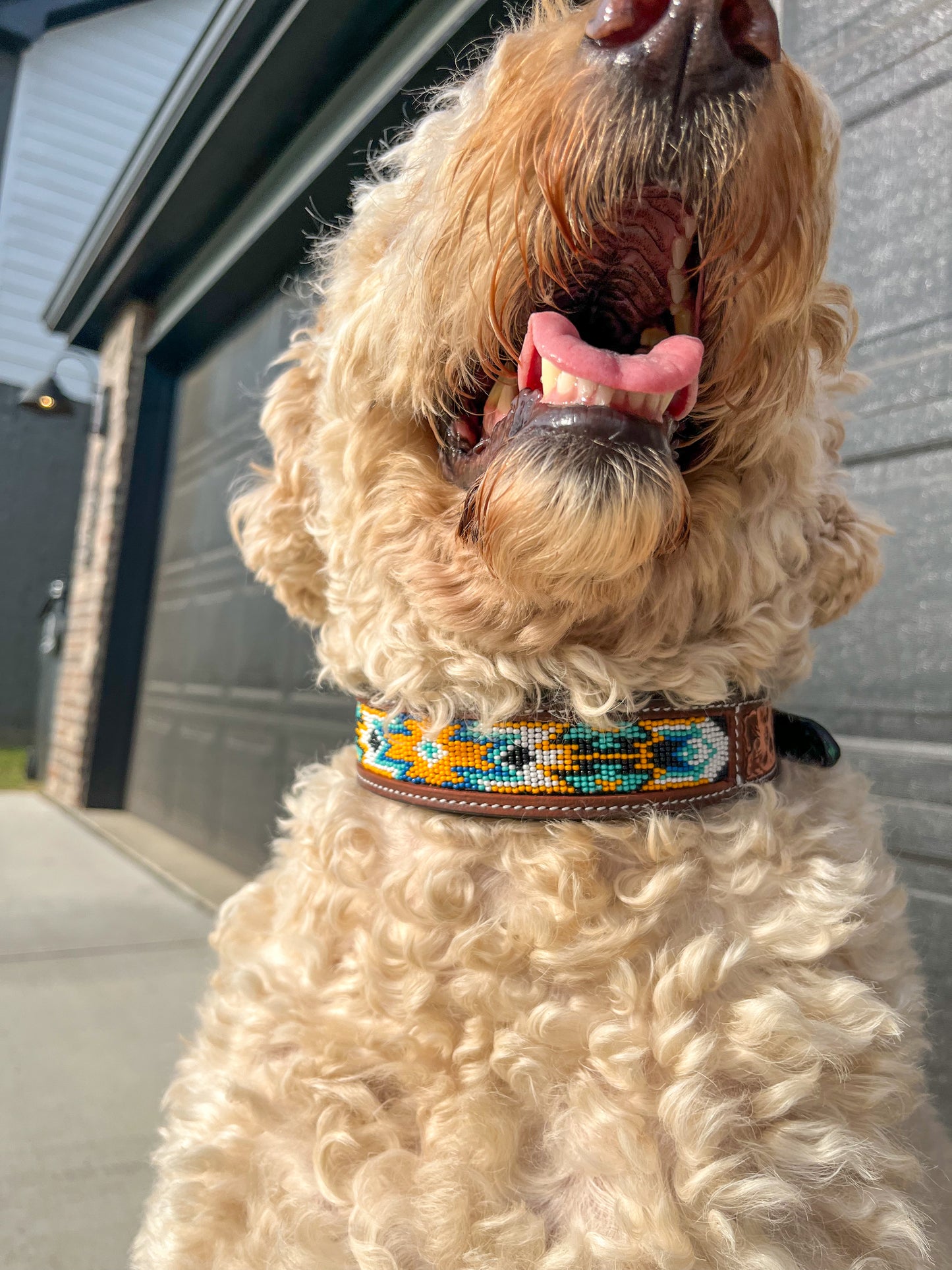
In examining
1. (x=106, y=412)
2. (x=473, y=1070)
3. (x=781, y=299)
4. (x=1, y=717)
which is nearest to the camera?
(x=473, y=1070)

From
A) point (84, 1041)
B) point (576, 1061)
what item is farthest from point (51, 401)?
point (576, 1061)

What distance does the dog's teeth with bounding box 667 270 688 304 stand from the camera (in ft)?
3.20

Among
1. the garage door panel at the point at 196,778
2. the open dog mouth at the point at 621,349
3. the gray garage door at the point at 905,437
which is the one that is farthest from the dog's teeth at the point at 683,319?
the garage door panel at the point at 196,778

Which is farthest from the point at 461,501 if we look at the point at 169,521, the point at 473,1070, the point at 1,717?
the point at 1,717

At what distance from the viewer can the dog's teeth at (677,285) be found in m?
0.98

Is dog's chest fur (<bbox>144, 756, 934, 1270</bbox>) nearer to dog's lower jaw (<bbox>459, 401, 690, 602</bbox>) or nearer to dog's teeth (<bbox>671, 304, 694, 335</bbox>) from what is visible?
dog's lower jaw (<bbox>459, 401, 690, 602</bbox>)

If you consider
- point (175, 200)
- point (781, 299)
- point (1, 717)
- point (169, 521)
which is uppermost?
point (175, 200)

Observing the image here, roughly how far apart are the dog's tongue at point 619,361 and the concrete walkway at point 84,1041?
1107 mm

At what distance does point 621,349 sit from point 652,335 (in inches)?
1.7

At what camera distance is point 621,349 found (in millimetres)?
1066

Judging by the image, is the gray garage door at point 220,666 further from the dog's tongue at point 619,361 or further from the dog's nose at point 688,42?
the dog's nose at point 688,42

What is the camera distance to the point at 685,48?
0.82 m

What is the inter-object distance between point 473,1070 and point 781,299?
879 mm

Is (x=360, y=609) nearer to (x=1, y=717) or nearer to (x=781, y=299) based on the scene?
(x=781, y=299)
